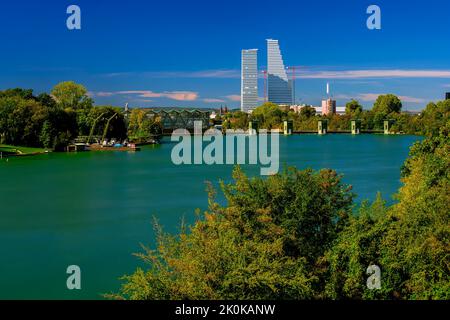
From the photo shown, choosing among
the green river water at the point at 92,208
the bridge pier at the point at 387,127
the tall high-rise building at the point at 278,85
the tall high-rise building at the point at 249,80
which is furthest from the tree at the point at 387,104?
the tall high-rise building at the point at 278,85

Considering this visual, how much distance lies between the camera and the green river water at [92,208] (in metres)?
6.30

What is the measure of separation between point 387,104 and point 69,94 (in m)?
29.0

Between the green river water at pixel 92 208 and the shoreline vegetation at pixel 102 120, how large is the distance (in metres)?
3.58

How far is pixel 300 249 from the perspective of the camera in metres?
4.56

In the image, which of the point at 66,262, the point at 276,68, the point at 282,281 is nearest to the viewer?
the point at 282,281

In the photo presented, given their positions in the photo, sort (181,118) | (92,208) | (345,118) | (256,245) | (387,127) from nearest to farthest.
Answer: (256,245) < (92,208) < (387,127) < (345,118) < (181,118)

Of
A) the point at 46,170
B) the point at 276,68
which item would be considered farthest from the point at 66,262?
the point at 276,68

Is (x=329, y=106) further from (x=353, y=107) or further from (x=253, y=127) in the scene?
(x=253, y=127)

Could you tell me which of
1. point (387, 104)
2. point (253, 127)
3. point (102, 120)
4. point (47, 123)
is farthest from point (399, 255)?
point (387, 104)

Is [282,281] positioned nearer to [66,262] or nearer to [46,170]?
[66,262]

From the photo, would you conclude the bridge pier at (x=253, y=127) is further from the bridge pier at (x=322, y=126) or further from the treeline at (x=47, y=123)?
the treeline at (x=47, y=123)
